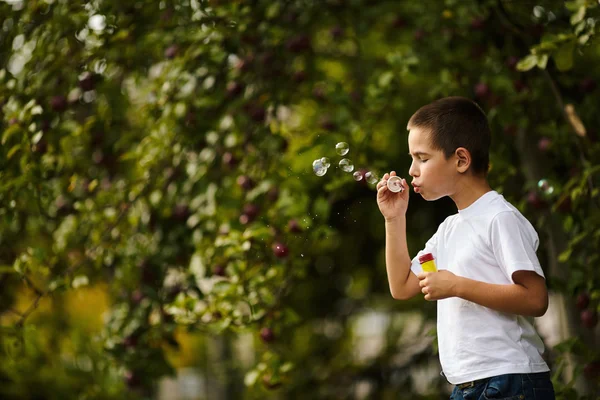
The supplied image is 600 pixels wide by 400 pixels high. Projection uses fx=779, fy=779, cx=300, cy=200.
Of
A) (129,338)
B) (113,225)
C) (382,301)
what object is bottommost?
(382,301)

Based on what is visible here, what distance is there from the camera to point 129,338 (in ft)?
10.1

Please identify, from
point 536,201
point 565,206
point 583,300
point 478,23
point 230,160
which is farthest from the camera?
point 230,160

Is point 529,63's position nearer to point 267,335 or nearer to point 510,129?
point 510,129

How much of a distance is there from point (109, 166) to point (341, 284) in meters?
3.07

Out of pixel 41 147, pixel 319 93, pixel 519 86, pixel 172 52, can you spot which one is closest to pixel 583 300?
pixel 519 86

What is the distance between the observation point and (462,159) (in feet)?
5.70

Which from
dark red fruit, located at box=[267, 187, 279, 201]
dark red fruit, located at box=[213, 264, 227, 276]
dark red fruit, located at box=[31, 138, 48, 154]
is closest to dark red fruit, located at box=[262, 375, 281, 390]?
dark red fruit, located at box=[213, 264, 227, 276]

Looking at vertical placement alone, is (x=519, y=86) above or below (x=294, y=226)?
above

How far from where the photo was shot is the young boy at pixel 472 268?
1.60 meters

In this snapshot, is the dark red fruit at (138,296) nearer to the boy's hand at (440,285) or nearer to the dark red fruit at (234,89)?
the dark red fruit at (234,89)

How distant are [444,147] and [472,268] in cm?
27

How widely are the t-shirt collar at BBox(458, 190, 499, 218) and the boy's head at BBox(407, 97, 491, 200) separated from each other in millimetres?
58

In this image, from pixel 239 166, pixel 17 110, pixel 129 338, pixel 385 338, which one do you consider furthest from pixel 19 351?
pixel 385 338

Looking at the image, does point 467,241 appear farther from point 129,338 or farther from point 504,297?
point 129,338
